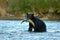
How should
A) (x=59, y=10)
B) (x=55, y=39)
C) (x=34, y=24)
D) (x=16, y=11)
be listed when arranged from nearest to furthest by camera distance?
(x=55, y=39) < (x=34, y=24) < (x=59, y=10) < (x=16, y=11)

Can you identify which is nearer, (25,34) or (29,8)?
(25,34)

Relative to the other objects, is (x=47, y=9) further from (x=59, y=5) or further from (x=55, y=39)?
(x=55, y=39)

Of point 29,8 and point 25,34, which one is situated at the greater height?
point 25,34

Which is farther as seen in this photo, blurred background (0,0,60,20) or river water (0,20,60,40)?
blurred background (0,0,60,20)

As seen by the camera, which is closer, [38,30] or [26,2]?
[38,30]

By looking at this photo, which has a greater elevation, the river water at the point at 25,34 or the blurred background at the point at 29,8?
the river water at the point at 25,34

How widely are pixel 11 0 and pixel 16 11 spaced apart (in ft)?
13.8

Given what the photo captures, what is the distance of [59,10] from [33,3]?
34.2 feet

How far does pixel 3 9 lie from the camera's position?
88438mm

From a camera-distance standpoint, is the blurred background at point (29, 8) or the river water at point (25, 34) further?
the blurred background at point (29, 8)

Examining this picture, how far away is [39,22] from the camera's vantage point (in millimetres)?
25656

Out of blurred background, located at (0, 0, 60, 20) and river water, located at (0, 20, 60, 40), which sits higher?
river water, located at (0, 20, 60, 40)

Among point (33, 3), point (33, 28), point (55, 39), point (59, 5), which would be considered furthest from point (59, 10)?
point (55, 39)

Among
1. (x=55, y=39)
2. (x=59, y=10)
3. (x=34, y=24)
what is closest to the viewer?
(x=55, y=39)
